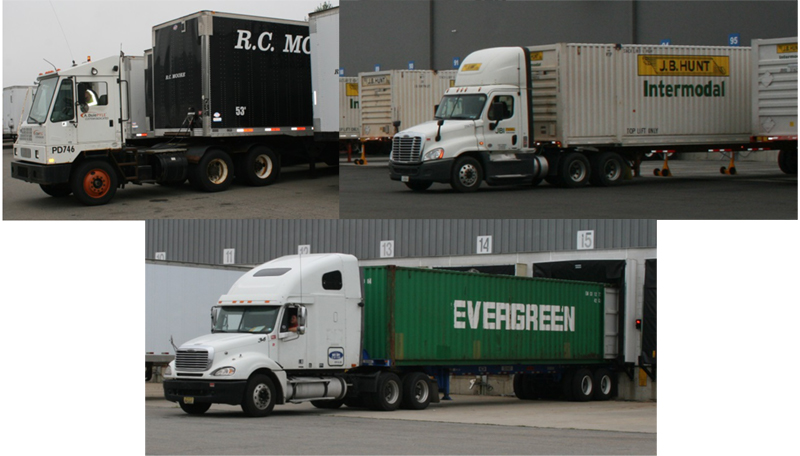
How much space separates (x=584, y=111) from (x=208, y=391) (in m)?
10.8

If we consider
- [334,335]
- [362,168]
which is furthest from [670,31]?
[362,168]

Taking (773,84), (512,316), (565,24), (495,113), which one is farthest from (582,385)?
(565,24)

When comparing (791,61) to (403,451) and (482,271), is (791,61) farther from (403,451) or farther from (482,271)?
(403,451)

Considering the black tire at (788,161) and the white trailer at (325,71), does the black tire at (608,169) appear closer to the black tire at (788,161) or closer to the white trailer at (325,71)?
the black tire at (788,161)

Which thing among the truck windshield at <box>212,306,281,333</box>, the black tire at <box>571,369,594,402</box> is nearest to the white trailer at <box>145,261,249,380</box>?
the truck windshield at <box>212,306,281,333</box>

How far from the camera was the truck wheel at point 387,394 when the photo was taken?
16453mm

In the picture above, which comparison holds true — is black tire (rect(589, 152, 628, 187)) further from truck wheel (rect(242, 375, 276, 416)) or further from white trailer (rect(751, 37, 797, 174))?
truck wheel (rect(242, 375, 276, 416))

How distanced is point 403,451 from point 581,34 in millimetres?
18262

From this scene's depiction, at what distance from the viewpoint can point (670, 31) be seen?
85.6ft

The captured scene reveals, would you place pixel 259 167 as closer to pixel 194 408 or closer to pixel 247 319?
pixel 247 319

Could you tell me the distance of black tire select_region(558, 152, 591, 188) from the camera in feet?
61.3

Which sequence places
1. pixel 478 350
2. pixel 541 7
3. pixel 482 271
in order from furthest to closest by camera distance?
→ 1. pixel 541 7
2. pixel 482 271
3. pixel 478 350

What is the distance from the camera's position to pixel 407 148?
17.4m

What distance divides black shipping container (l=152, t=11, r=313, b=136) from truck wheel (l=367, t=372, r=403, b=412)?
5137mm
